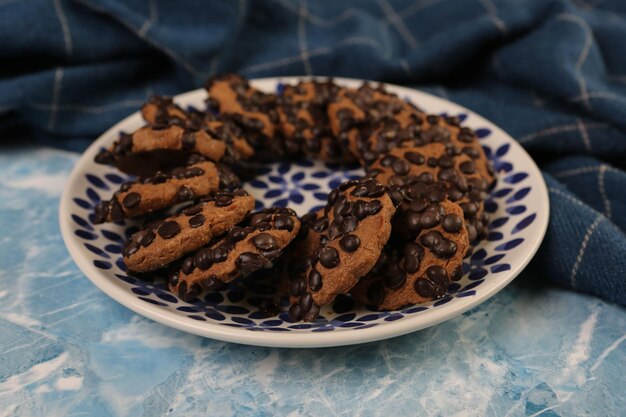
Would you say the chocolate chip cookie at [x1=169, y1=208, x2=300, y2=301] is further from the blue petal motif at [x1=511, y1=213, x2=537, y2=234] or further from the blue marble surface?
the blue petal motif at [x1=511, y1=213, x2=537, y2=234]

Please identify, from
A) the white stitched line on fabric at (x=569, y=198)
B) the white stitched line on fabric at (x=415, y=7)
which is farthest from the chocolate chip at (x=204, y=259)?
the white stitched line on fabric at (x=415, y=7)

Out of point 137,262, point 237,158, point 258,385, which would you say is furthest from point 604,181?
point 137,262

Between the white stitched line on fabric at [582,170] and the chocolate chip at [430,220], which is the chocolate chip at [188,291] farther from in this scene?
the white stitched line on fabric at [582,170]

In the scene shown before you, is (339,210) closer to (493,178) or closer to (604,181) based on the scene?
(493,178)

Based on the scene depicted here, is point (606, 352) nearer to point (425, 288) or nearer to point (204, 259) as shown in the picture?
point (425, 288)

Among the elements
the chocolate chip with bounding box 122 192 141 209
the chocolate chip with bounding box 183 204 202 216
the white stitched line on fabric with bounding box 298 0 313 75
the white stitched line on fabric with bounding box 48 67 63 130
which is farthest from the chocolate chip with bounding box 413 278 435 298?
the white stitched line on fabric with bounding box 48 67 63 130

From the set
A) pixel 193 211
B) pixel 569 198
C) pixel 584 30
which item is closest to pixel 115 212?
pixel 193 211

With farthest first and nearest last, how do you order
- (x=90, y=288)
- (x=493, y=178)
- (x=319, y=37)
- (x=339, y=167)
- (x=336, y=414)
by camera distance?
(x=319, y=37), (x=339, y=167), (x=493, y=178), (x=90, y=288), (x=336, y=414)
